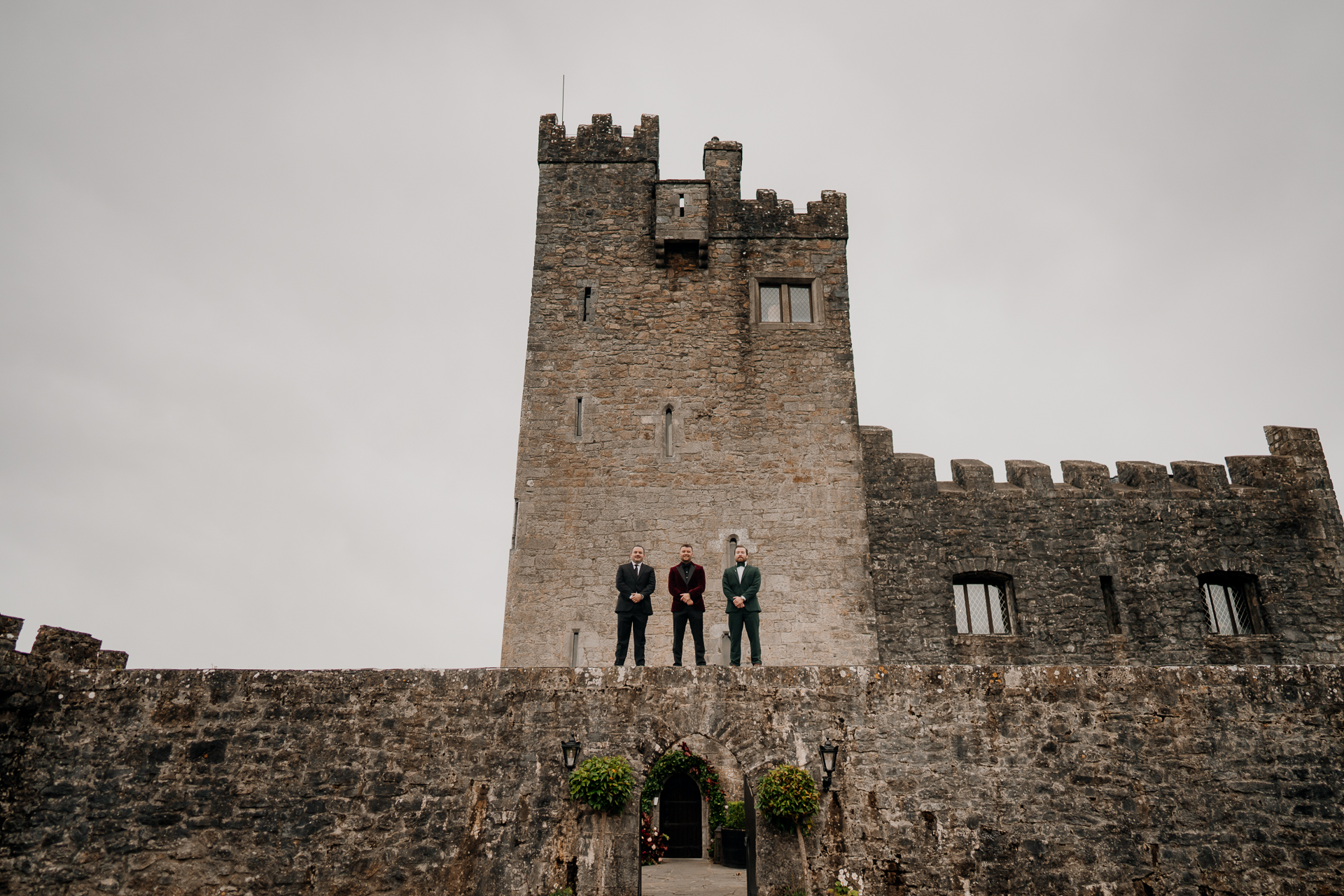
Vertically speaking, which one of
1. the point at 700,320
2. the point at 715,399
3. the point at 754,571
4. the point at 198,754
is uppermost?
the point at 700,320

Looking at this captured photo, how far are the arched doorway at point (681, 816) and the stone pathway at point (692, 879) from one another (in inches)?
18.0

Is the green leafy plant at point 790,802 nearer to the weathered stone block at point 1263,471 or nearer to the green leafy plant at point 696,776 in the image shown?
the green leafy plant at point 696,776

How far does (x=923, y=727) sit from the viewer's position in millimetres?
7641

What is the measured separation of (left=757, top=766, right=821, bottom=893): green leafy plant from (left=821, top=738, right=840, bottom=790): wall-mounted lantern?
0.46ft

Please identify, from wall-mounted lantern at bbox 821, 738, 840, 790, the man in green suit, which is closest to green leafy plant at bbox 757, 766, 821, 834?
wall-mounted lantern at bbox 821, 738, 840, 790

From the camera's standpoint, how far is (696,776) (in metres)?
15.6

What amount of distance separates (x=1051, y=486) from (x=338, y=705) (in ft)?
41.5

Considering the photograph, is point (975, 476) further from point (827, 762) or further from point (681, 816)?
point (681, 816)

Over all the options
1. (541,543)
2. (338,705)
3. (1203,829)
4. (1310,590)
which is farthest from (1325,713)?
(541,543)

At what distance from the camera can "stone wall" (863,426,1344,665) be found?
44.3 feet

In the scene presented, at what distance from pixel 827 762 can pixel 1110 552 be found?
9.38 m

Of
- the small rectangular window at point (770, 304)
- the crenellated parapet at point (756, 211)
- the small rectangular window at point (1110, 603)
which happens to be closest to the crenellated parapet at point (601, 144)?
the crenellated parapet at point (756, 211)

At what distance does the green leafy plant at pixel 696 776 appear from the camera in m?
14.5

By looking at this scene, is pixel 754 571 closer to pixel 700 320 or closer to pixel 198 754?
pixel 198 754
